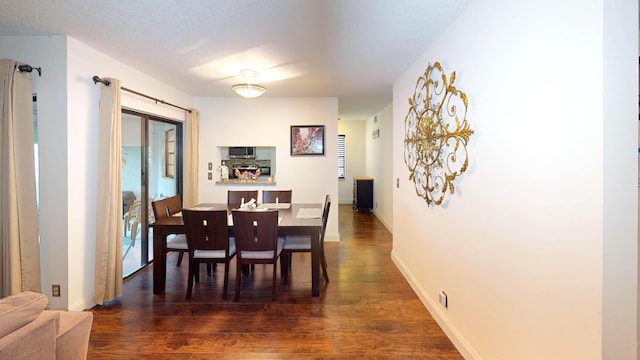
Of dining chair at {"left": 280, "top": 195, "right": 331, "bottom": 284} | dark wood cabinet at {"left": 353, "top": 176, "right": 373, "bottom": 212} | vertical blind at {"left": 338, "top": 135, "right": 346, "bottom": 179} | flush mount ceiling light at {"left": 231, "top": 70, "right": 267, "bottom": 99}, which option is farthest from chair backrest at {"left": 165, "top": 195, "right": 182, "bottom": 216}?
vertical blind at {"left": 338, "top": 135, "right": 346, "bottom": 179}

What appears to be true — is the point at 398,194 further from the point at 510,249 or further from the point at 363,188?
the point at 363,188

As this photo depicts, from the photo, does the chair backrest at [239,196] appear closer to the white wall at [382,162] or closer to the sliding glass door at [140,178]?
the sliding glass door at [140,178]

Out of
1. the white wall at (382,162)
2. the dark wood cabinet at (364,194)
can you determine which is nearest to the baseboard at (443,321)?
the white wall at (382,162)

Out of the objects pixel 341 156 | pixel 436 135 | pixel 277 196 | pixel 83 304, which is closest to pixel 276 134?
A: pixel 277 196

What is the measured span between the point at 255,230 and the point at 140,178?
190 cm

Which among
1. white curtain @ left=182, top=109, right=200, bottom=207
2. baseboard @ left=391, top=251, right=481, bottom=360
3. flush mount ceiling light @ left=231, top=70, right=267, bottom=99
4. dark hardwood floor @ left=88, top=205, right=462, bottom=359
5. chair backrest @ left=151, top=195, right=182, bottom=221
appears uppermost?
flush mount ceiling light @ left=231, top=70, right=267, bottom=99

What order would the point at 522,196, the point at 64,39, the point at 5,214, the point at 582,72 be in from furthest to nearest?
the point at 64,39, the point at 5,214, the point at 522,196, the point at 582,72

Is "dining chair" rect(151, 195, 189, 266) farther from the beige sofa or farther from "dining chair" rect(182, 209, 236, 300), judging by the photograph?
the beige sofa

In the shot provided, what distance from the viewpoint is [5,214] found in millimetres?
2348

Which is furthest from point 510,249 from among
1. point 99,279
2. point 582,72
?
point 99,279

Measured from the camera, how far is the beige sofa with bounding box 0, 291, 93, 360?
1.09 m

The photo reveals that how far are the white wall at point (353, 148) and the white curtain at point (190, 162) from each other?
4.72 meters

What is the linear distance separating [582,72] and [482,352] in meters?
1.63

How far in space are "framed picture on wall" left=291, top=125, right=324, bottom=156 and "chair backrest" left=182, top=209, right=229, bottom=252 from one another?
2.31m
